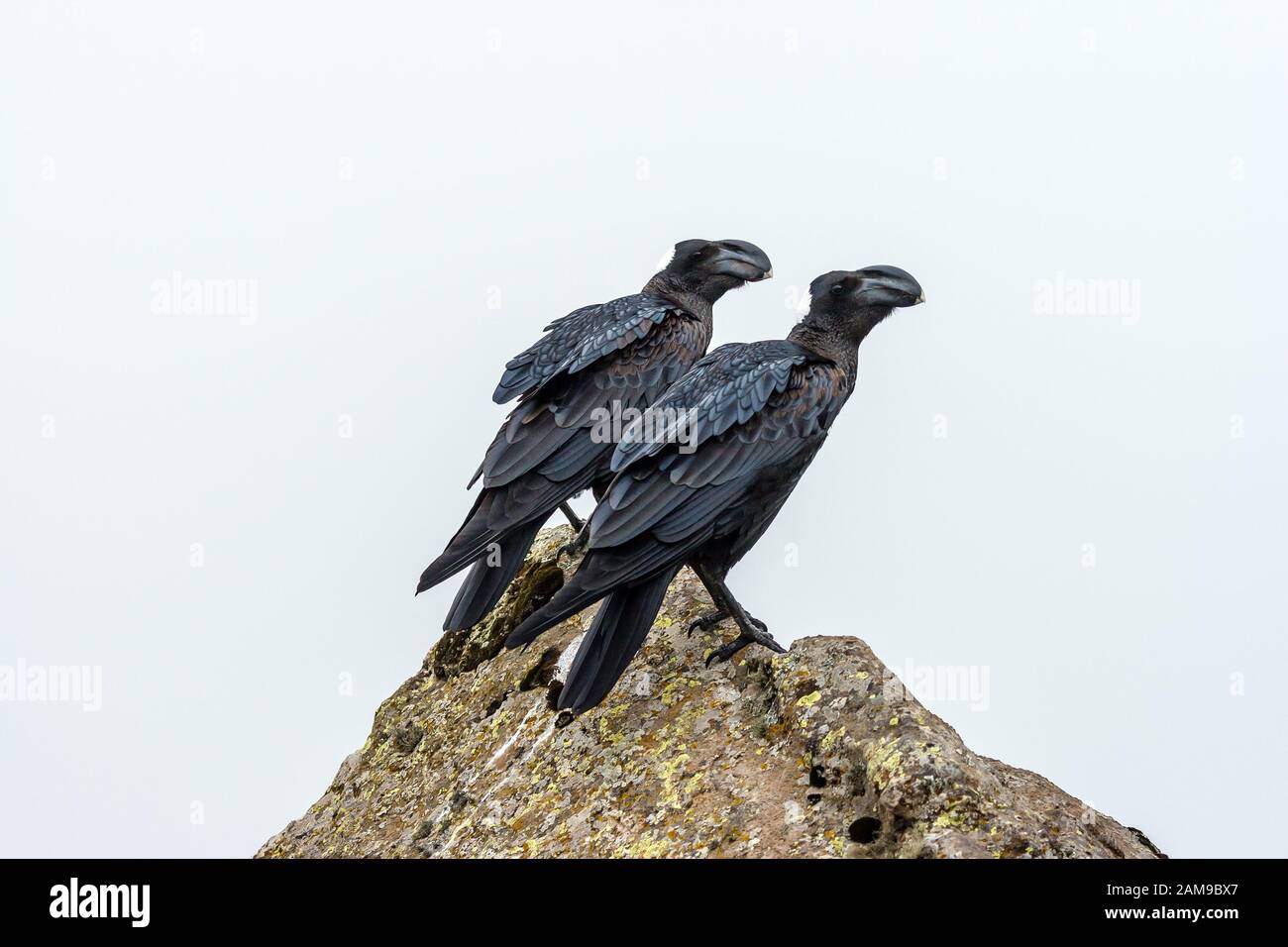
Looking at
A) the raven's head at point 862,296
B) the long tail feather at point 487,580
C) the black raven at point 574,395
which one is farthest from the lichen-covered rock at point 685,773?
the raven's head at point 862,296

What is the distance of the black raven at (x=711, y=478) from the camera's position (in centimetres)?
743

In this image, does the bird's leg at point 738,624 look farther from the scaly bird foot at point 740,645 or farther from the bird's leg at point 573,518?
the bird's leg at point 573,518

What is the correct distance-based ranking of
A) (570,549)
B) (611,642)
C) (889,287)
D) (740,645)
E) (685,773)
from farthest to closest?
(570,549) < (889,287) < (740,645) < (611,642) < (685,773)

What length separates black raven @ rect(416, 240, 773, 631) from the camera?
8.62 m

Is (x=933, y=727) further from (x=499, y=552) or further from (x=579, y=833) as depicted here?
(x=499, y=552)

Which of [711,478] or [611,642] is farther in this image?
[711,478]

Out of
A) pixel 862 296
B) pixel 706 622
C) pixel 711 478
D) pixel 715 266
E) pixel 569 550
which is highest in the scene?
pixel 715 266

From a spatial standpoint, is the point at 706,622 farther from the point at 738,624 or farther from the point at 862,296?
the point at 862,296

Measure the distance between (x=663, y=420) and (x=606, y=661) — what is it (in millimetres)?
1622

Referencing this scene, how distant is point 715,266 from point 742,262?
212mm

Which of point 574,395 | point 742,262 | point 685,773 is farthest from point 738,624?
point 742,262

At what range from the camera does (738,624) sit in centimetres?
801

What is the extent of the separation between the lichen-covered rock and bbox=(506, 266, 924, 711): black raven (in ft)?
1.19
